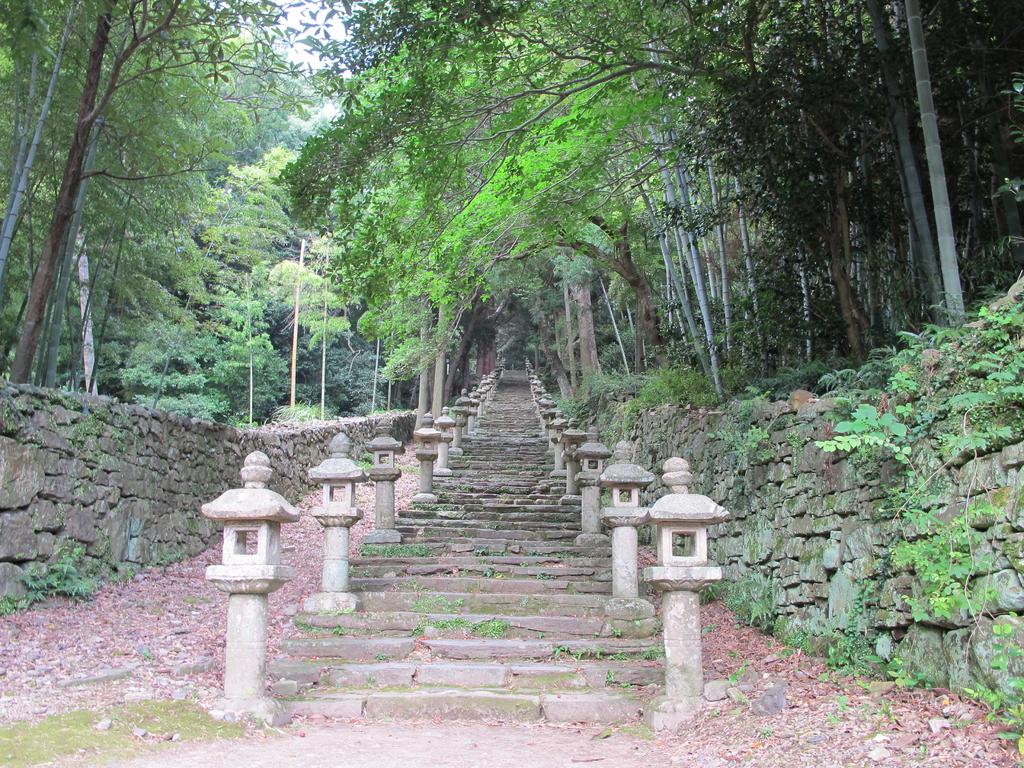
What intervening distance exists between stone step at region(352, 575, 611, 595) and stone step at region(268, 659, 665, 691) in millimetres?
1622

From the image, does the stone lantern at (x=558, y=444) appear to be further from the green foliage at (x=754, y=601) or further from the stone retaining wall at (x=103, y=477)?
the green foliage at (x=754, y=601)

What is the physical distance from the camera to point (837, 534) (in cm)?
538

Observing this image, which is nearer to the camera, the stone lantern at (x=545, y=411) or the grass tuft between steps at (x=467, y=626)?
the grass tuft between steps at (x=467, y=626)

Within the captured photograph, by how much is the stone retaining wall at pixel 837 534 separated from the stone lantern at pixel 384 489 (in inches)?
138

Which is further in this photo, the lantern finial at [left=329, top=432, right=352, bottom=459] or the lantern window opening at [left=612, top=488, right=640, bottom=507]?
the lantern finial at [left=329, top=432, right=352, bottom=459]

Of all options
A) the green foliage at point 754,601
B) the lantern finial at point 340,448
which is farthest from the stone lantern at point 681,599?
the lantern finial at point 340,448

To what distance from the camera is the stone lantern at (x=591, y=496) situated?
8.84m

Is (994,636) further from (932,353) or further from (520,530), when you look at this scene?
(520,530)

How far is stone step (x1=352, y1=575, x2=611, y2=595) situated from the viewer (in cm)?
739

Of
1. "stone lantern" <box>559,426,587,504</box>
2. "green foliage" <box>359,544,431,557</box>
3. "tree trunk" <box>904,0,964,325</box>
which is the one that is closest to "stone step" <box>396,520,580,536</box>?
"green foliage" <box>359,544,431,557</box>

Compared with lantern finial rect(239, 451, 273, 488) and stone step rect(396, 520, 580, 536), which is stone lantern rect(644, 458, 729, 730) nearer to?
lantern finial rect(239, 451, 273, 488)

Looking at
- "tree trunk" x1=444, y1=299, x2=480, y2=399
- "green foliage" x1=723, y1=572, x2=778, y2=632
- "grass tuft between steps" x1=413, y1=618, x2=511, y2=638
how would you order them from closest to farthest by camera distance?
1. "green foliage" x1=723, y1=572, x2=778, y2=632
2. "grass tuft between steps" x1=413, y1=618, x2=511, y2=638
3. "tree trunk" x1=444, y1=299, x2=480, y2=399

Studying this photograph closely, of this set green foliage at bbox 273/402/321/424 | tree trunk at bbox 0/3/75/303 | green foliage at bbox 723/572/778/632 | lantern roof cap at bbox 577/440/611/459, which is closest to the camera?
tree trunk at bbox 0/3/75/303

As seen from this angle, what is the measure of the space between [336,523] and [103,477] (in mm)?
2539
